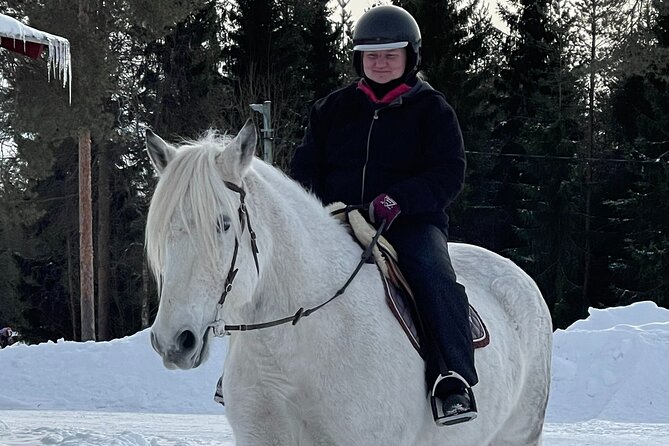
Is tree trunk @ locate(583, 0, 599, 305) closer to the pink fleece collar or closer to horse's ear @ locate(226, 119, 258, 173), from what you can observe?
the pink fleece collar

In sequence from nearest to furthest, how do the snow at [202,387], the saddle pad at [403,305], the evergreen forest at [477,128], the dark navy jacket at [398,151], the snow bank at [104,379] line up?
the saddle pad at [403,305] < the dark navy jacket at [398,151] < the snow at [202,387] < the snow bank at [104,379] < the evergreen forest at [477,128]

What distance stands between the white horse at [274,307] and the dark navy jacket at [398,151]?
431 millimetres

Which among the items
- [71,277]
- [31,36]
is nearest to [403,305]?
[31,36]

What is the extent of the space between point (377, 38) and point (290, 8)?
29.3 metres

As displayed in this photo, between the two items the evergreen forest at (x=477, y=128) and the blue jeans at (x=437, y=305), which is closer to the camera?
the blue jeans at (x=437, y=305)

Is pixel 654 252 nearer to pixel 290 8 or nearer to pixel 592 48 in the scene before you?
pixel 592 48

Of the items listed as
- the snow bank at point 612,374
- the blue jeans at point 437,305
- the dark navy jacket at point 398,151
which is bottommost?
the snow bank at point 612,374

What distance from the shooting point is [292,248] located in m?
3.62

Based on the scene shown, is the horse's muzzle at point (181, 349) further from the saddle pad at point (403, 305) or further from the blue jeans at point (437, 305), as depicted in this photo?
the blue jeans at point (437, 305)

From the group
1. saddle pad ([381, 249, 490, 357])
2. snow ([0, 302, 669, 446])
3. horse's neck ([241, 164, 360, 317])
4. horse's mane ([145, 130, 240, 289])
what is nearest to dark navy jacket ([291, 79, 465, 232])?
saddle pad ([381, 249, 490, 357])

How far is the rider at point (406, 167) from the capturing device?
4023 mm

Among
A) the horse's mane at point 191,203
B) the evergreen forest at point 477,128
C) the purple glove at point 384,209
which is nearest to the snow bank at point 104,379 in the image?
the purple glove at point 384,209

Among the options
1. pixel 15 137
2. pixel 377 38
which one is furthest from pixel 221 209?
pixel 15 137

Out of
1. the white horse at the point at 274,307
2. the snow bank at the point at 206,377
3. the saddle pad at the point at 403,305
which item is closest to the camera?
the white horse at the point at 274,307
